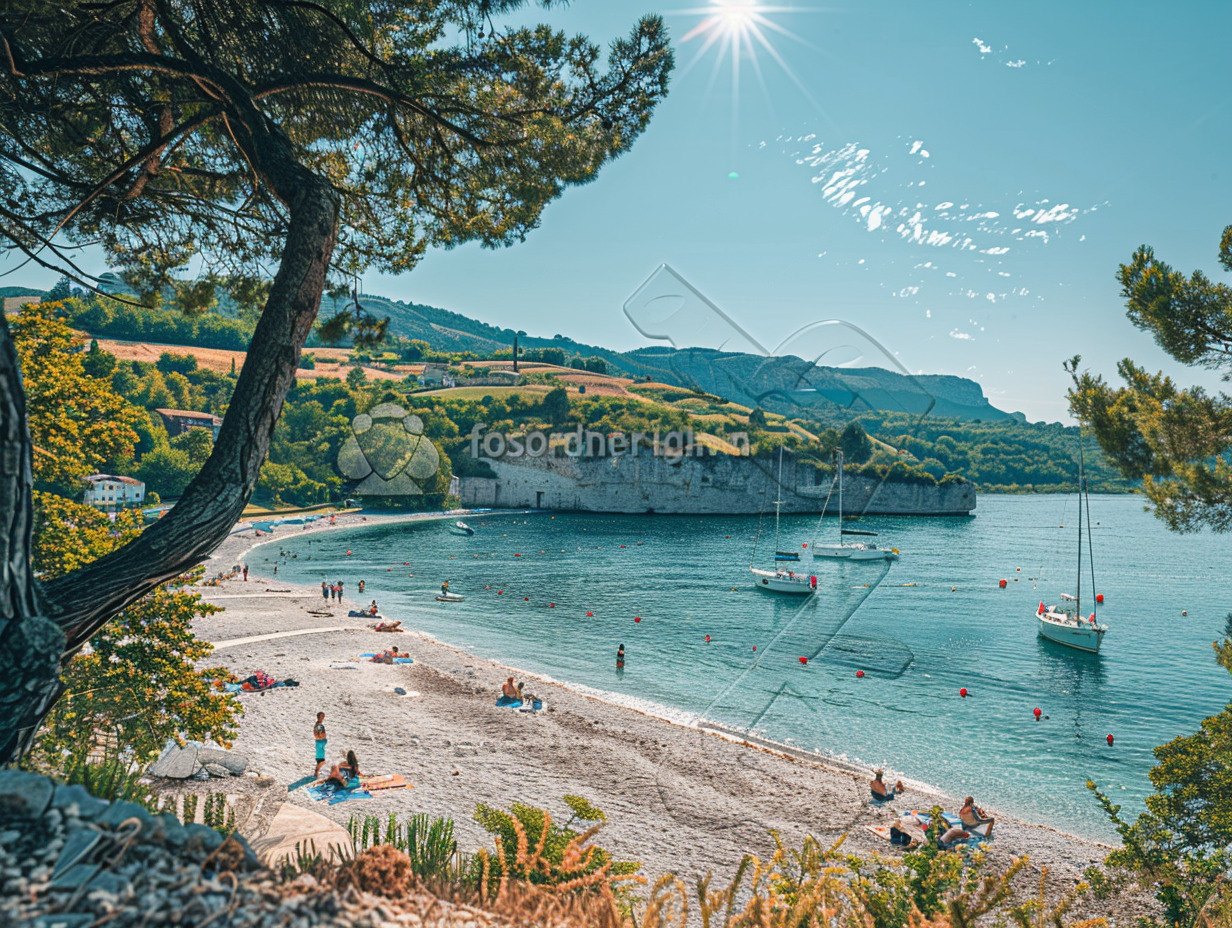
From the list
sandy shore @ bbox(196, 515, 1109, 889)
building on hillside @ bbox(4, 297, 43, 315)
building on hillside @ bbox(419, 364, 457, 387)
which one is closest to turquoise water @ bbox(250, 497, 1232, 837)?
sandy shore @ bbox(196, 515, 1109, 889)

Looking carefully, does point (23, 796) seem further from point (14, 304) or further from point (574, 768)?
point (14, 304)

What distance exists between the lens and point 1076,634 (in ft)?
107

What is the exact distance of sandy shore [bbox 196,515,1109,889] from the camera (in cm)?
1348

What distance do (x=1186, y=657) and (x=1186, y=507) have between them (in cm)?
2954

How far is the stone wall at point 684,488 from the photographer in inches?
3967

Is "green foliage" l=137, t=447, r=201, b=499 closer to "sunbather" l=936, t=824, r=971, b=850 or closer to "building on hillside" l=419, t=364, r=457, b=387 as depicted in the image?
"building on hillside" l=419, t=364, r=457, b=387

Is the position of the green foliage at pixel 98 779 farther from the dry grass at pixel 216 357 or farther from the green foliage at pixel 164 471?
the dry grass at pixel 216 357

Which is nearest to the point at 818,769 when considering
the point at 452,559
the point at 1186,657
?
the point at 1186,657

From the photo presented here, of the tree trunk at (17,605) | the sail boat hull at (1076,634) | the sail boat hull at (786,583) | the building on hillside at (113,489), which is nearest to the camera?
the tree trunk at (17,605)

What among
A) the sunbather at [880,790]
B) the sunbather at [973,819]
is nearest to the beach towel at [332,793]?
the sunbather at [880,790]

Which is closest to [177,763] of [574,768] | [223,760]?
[223,760]

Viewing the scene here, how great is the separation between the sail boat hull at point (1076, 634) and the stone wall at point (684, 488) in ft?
209

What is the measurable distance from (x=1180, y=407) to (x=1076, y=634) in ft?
90.7

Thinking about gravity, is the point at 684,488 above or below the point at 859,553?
above
